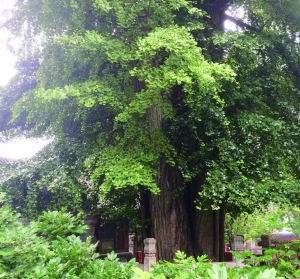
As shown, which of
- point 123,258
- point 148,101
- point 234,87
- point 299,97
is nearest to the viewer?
point 148,101

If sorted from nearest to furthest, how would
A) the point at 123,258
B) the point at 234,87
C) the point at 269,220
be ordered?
the point at 269,220 < the point at 234,87 < the point at 123,258

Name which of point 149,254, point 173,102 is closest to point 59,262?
point 149,254

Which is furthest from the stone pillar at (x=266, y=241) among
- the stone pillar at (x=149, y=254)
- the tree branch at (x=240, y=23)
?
the tree branch at (x=240, y=23)

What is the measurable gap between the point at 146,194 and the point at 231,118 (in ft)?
8.08

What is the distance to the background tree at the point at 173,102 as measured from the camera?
581cm

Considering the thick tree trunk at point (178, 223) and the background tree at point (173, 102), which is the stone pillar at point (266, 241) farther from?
the thick tree trunk at point (178, 223)

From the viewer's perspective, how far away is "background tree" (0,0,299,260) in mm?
5809

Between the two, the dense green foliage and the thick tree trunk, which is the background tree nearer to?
the thick tree trunk

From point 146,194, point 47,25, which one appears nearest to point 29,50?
point 47,25

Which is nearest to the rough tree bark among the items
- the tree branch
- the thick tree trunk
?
the thick tree trunk

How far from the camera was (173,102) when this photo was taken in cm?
761

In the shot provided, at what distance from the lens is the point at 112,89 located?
20.6ft

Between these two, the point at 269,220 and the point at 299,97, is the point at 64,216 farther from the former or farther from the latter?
the point at 299,97

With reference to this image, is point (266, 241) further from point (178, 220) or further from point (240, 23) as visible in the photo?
point (240, 23)
